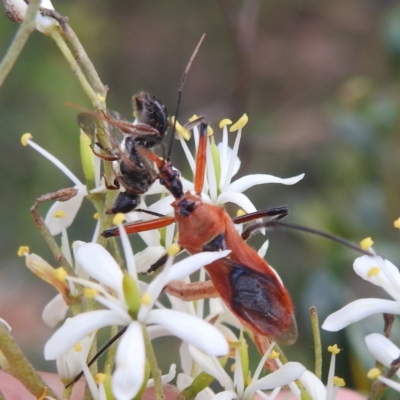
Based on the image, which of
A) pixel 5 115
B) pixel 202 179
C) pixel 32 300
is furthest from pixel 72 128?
pixel 202 179

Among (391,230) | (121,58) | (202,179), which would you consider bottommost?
(202,179)

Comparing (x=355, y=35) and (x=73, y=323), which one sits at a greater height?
(x=355, y=35)

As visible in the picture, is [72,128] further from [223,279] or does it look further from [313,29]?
[313,29]

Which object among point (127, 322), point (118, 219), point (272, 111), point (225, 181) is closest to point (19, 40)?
point (118, 219)

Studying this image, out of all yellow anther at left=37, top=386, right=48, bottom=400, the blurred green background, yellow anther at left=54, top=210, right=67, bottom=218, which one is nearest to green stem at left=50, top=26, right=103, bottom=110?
yellow anther at left=54, top=210, right=67, bottom=218

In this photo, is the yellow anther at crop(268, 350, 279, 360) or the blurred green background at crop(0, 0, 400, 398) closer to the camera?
A: the yellow anther at crop(268, 350, 279, 360)

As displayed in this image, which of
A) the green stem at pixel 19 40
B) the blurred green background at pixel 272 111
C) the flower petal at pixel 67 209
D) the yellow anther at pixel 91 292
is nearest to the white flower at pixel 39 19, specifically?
the green stem at pixel 19 40

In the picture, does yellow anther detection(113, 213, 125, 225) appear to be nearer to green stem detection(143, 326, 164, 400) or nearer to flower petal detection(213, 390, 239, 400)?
green stem detection(143, 326, 164, 400)
